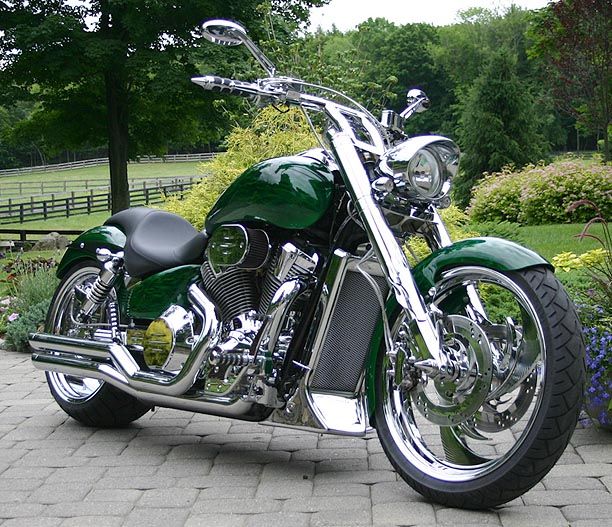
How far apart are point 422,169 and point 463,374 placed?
796mm

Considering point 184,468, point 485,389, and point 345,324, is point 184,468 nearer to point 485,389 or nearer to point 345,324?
point 345,324

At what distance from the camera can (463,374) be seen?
3664 millimetres

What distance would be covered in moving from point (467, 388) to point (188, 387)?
1349 mm

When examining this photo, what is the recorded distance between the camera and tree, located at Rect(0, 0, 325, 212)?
19875 millimetres

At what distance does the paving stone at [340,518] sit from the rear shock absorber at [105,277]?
190cm

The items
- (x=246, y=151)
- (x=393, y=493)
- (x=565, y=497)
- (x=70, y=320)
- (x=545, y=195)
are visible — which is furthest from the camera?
(x=545, y=195)

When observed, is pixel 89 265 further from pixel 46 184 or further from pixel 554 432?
pixel 46 184

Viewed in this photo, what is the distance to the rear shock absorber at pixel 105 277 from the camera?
509cm

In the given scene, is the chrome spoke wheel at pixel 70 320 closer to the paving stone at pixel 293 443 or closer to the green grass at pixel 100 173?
the paving stone at pixel 293 443

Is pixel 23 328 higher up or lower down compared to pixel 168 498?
lower down

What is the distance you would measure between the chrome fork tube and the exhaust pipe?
0.96 meters

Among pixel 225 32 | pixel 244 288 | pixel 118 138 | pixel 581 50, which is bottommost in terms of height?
pixel 118 138

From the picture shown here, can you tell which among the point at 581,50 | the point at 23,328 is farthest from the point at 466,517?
the point at 581,50

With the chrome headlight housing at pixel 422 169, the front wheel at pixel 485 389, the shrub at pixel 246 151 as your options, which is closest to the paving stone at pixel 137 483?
the front wheel at pixel 485 389
